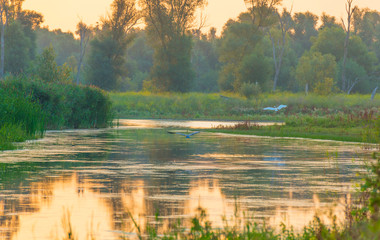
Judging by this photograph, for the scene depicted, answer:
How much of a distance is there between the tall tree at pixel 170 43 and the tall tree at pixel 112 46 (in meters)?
2.42

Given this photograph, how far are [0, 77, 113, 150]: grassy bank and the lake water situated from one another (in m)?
3.63

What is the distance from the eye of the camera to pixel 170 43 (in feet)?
271

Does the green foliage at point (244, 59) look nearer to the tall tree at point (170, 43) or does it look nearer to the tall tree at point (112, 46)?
the tall tree at point (170, 43)

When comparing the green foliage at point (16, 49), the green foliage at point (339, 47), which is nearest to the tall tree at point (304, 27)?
the green foliage at point (339, 47)

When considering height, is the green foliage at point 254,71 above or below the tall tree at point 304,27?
below

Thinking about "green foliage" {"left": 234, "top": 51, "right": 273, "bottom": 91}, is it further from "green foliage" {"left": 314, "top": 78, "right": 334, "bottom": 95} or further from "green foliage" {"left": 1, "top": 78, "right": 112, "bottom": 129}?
"green foliage" {"left": 1, "top": 78, "right": 112, "bottom": 129}

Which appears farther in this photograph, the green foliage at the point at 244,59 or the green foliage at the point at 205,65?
the green foliage at the point at 205,65

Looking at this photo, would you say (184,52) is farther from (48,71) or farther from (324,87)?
(48,71)

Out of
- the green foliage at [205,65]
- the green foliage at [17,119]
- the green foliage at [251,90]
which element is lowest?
the green foliage at [17,119]

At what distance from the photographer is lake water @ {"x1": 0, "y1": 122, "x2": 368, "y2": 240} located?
1115 cm

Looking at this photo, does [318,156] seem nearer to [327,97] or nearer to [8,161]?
[8,161]

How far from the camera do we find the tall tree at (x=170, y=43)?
82188mm

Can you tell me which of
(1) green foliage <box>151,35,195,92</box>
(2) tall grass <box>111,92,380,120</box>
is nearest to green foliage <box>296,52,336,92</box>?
(2) tall grass <box>111,92,380,120</box>

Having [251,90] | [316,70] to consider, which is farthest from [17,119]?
[316,70]
